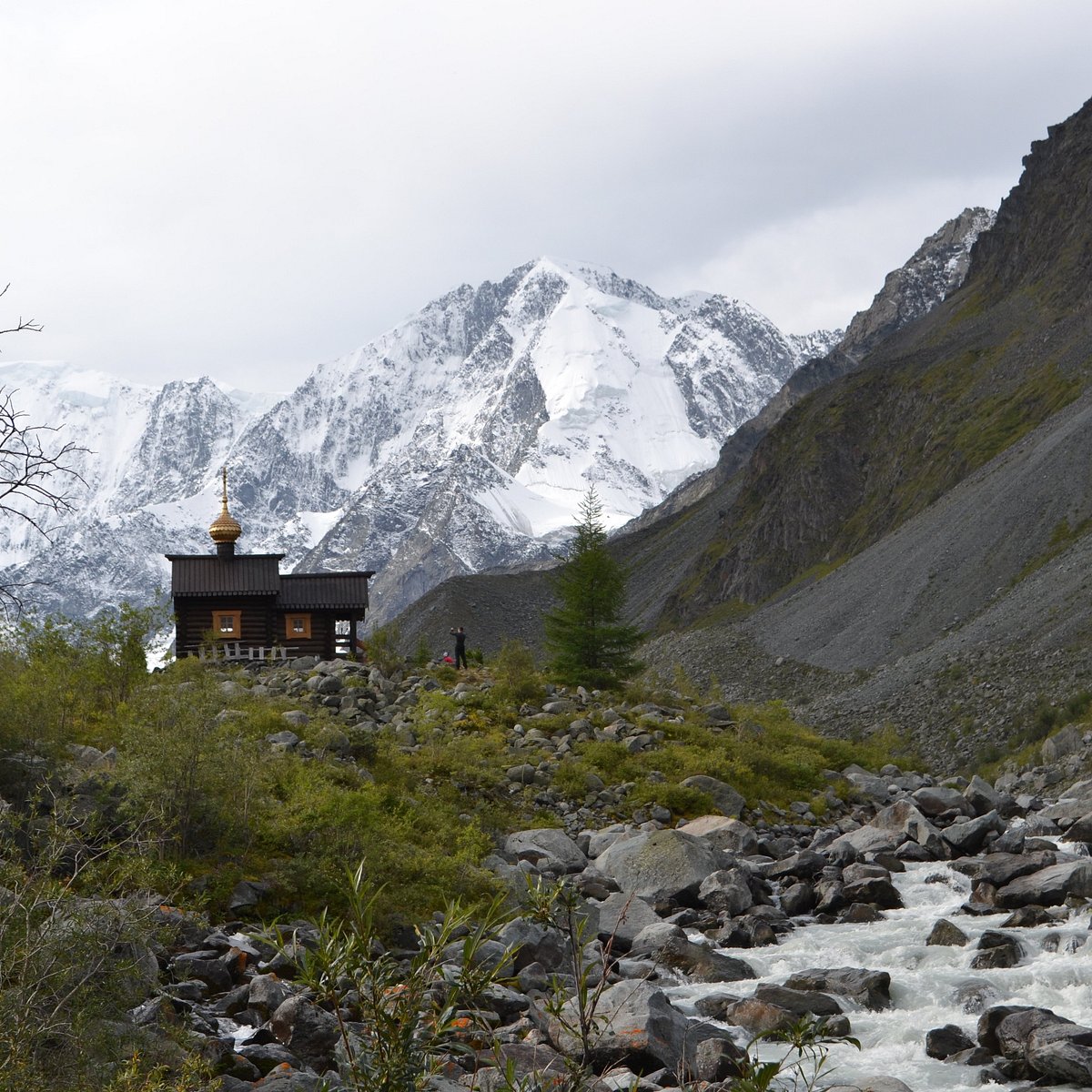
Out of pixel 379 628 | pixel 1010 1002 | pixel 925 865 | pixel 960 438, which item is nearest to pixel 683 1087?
pixel 1010 1002

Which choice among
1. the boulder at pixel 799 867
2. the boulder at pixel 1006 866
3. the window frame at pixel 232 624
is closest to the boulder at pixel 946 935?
the boulder at pixel 1006 866

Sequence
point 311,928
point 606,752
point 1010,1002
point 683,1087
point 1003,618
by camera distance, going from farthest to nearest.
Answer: point 1003,618 → point 606,752 → point 311,928 → point 1010,1002 → point 683,1087

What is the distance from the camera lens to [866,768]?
3700cm

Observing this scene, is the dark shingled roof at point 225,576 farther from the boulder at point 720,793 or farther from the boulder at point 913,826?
the boulder at point 913,826

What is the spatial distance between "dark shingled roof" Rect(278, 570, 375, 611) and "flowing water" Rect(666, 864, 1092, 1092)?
28827 mm

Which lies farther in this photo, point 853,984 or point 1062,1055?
point 853,984

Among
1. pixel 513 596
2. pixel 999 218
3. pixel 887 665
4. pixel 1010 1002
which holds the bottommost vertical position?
pixel 1010 1002

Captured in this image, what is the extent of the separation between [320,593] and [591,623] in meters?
10.2

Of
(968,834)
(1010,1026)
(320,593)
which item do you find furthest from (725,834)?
(320,593)

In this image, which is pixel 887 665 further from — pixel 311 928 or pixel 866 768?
pixel 311 928

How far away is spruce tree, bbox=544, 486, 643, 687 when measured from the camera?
4612 centimetres

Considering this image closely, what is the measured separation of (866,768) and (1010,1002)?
74.6ft

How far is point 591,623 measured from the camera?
46.7 metres

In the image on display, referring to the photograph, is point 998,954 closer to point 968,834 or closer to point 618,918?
point 618,918
